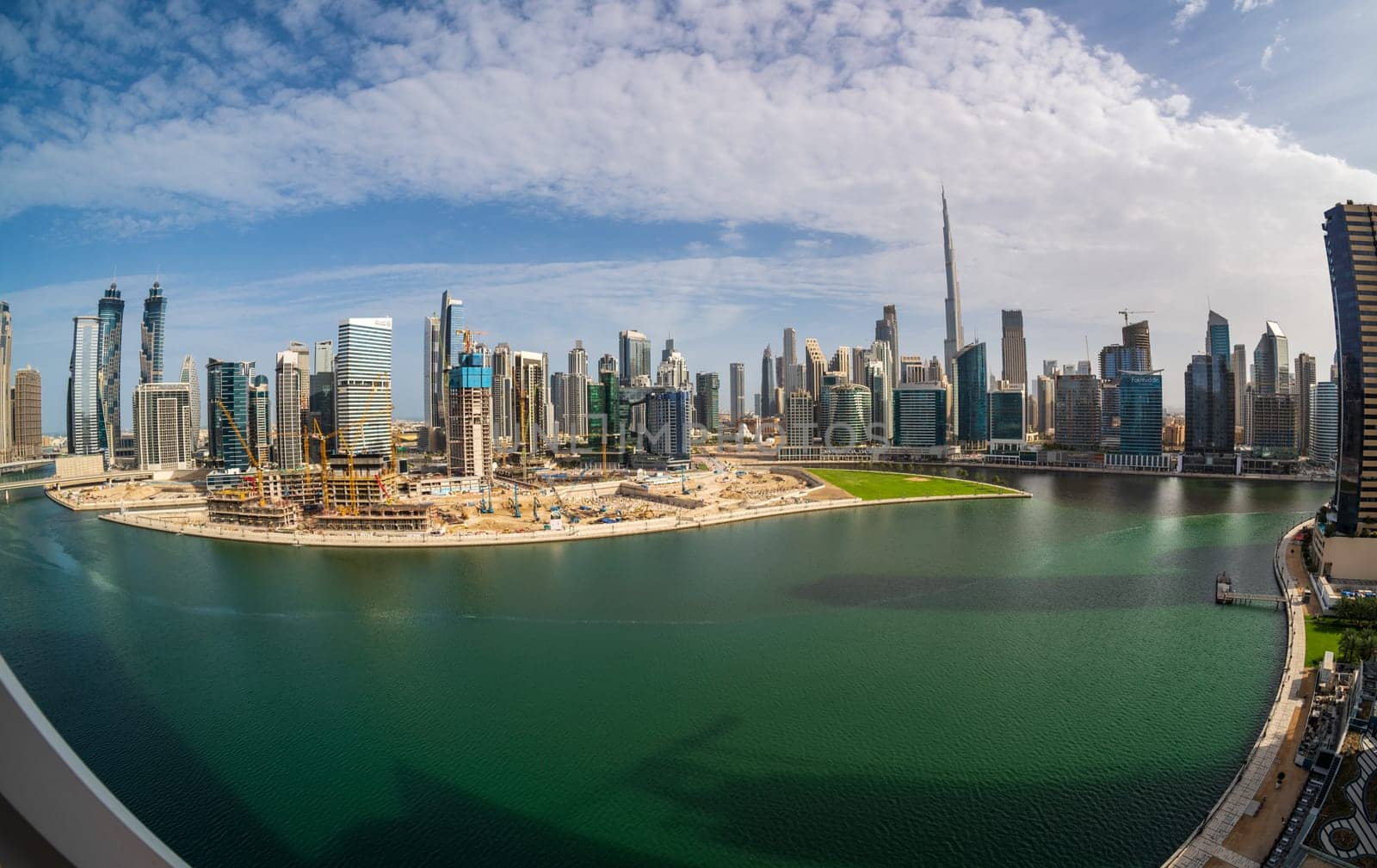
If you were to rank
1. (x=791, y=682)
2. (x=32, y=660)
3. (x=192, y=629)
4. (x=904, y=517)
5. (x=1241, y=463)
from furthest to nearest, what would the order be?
(x=1241, y=463) → (x=904, y=517) → (x=192, y=629) → (x=32, y=660) → (x=791, y=682)

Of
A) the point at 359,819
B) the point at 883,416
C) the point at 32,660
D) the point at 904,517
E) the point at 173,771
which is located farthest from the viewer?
the point at 883,416

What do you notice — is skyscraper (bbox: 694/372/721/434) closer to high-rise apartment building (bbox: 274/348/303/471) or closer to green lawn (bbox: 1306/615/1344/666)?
high-rise apartment building (bbox: 274/348/303/471)

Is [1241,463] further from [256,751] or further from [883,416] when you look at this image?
[256,751]

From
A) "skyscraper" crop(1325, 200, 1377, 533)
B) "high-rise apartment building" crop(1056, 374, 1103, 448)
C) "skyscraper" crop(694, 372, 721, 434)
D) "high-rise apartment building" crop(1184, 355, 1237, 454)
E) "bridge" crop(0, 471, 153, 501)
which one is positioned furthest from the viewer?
"skyscraper" crop(694, 372, 721, 434)

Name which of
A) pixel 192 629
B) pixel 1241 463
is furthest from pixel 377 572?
pixel 1241 463

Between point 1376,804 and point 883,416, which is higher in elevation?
point 883,416

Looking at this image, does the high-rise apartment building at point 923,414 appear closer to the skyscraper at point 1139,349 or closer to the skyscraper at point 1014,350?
the skyscraper at point 1139,349

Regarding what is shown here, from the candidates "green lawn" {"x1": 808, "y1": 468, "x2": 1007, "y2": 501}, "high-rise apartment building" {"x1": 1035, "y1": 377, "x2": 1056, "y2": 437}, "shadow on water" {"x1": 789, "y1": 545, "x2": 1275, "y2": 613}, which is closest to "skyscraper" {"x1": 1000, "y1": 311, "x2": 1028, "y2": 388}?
"high-rise apartment building" {"x1": 1035, "y1": 377, "x2": 1056, "y2": 437}
